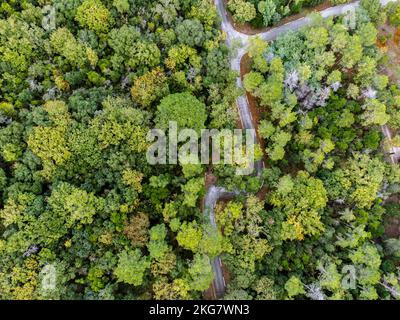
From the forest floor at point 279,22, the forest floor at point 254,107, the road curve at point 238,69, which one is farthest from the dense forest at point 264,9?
the forest floor at point 254,107

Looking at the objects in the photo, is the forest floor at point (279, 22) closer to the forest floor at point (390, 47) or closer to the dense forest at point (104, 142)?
the dense forest at point (104, 142)

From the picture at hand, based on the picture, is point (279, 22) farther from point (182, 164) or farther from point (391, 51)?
point (182, 164)

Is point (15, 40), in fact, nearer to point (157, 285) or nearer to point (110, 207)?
point (110, 207)

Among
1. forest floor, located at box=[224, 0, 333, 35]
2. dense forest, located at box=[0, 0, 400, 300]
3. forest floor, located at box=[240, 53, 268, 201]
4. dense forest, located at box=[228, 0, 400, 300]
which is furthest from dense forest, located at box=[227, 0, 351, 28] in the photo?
forest floor, located at box=[240, 53, 268, 201]

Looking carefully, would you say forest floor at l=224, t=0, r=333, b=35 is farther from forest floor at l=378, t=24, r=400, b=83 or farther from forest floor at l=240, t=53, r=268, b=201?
forest floor at l=378, t=24, r=400, b=83

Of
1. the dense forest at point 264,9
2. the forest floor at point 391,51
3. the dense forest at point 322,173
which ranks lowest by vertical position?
the dense forest at point 322,173

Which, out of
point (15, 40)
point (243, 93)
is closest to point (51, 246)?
point (15, 40)
